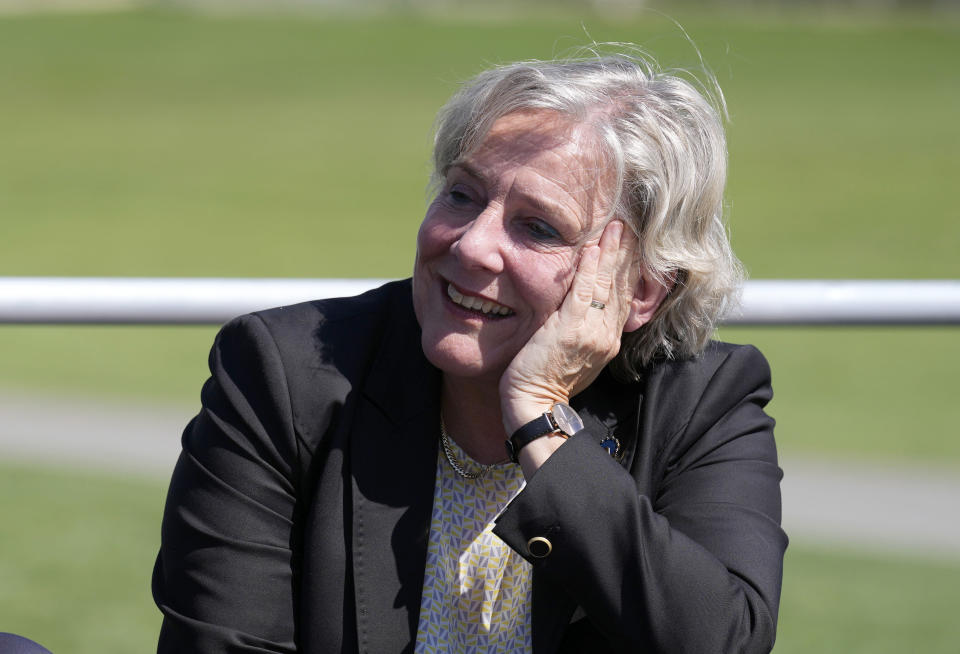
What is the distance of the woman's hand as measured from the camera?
215 centimetres

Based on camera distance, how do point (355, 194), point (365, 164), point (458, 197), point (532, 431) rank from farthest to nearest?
point (365, 164) < point (355, 194) < point (458, 197) < point (532, 431)

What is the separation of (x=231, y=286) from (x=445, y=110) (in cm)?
61

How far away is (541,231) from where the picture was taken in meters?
2.19

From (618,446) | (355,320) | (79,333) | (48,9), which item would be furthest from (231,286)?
(48,9)

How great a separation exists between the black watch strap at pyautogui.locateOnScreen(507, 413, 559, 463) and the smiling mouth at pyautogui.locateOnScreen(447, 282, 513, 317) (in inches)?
8.3

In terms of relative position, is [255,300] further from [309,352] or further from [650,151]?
[650,151]

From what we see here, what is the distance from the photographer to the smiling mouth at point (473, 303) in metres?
2.18

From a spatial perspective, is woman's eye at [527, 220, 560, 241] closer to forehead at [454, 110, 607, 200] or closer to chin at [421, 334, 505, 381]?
forehead at [454, 110, 607, 200]

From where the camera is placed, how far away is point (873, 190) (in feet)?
76.1

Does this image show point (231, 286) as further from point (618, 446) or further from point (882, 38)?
point (882, 38)

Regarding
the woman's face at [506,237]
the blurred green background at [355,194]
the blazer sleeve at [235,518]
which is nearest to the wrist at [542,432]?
the woman's face at [506,237]

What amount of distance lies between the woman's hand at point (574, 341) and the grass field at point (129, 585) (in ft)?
7.31

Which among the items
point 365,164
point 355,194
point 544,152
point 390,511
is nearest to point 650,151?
point 544,152

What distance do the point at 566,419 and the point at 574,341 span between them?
5.5 inches
